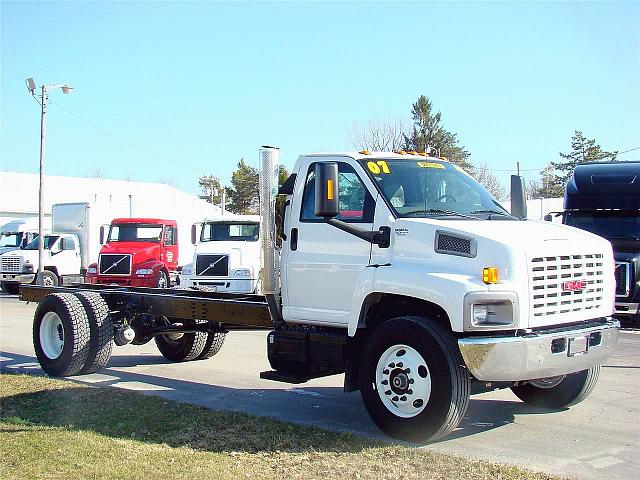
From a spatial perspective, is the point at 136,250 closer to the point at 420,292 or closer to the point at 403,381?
the point at 403,381

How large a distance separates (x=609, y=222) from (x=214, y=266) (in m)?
8.45

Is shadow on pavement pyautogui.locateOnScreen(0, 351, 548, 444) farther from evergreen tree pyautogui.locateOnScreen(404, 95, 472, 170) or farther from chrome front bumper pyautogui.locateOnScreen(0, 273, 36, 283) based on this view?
Answer: evergreen tree pyautogui.locateOnScreen(404, 95, 472, 170)

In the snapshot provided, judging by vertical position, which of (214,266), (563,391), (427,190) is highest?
(427,190)

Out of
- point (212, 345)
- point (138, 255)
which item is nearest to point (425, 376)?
point (212, 345)

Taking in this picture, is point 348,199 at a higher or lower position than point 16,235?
lower

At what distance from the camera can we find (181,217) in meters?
33.2

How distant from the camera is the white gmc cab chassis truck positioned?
236 inches

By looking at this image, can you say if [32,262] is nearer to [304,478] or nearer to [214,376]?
[214,376]

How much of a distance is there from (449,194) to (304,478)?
3.07 m

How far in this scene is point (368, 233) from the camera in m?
6.78

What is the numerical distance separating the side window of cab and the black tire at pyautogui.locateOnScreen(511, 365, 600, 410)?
7.71 feet

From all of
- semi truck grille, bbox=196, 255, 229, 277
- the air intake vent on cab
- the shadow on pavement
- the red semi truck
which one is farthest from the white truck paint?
the air intake vent on cab

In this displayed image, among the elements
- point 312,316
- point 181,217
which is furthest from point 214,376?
point 181,217

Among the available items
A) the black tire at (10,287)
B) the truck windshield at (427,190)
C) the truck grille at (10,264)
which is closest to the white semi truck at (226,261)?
the truck windshield at (427,190)
